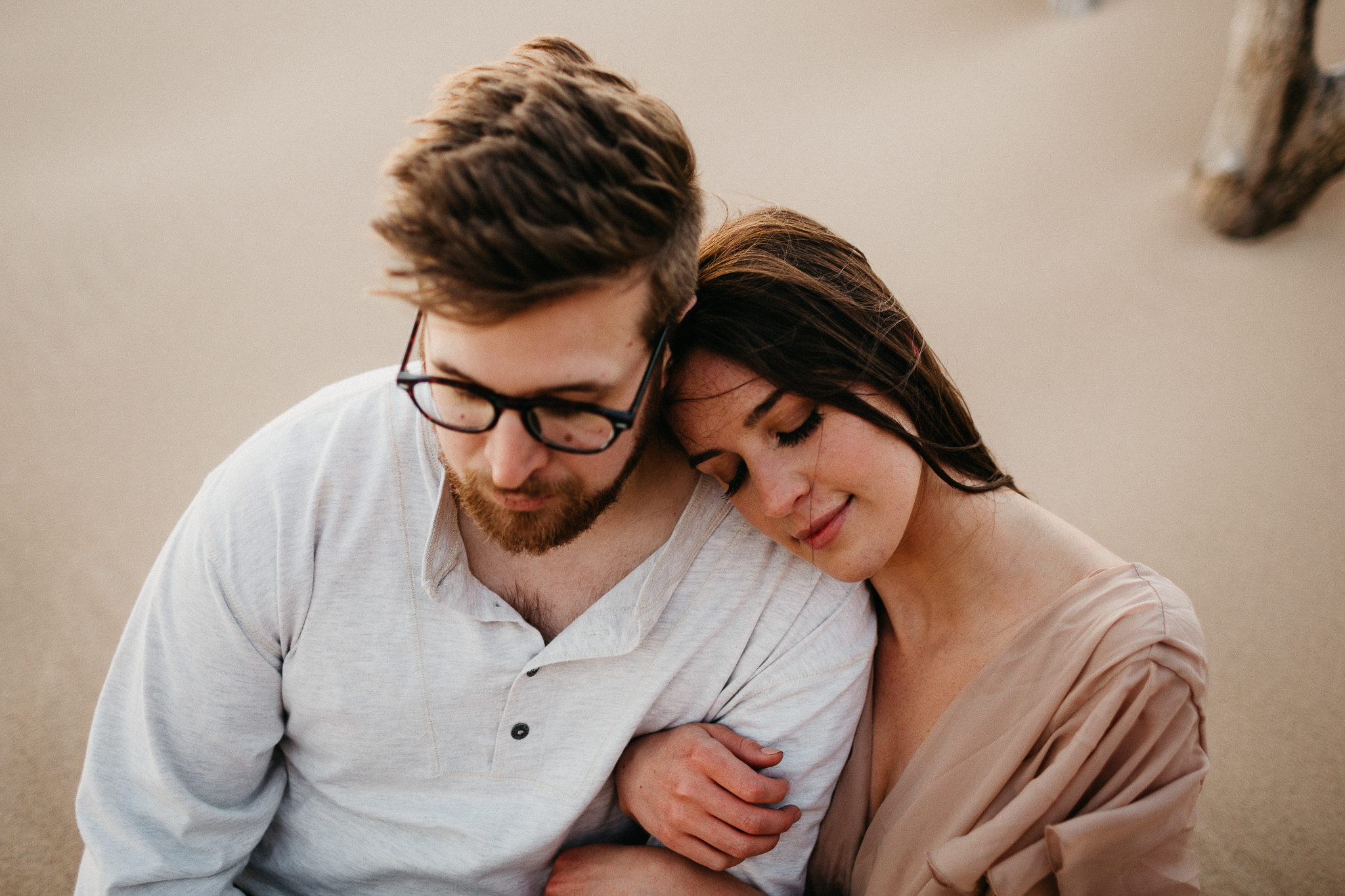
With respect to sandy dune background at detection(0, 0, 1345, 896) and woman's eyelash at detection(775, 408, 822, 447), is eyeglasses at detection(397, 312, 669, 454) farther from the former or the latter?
sandy dune background at detection(0, 0, 1345, 896)

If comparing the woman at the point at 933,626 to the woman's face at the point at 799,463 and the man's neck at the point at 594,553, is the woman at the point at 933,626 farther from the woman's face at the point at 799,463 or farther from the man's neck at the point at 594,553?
the man's neck at the point at 594,553

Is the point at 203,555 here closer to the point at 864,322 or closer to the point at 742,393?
the point at 742,393

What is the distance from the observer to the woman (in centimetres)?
152

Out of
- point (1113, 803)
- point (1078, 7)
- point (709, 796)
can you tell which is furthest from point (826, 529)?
point (1078, 7)

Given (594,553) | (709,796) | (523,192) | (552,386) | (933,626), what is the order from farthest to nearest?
(933,626)
(594,553)
(709,796)
(552,386)
(523,192)

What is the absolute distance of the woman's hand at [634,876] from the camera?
162cm

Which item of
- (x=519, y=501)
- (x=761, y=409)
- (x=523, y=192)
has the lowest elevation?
(x=519, y=501)

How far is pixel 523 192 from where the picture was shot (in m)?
1.23

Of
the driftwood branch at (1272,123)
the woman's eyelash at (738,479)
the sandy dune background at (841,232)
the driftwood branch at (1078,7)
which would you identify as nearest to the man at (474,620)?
the woman's eyelash at (738,479)

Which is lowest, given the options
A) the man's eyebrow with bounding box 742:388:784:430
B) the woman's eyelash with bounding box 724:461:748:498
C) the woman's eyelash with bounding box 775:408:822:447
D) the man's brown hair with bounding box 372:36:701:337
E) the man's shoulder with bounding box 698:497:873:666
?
the man's shoulder with bounding box 698:497:873:666

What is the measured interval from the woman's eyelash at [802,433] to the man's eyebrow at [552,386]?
36 centimetres

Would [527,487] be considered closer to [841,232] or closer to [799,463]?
[799,463]

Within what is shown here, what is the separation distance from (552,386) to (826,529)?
1.87 ft

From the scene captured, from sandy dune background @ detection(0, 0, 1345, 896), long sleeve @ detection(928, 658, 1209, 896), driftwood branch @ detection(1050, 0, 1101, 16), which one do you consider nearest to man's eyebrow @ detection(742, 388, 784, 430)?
long sleeve @ detection(928, 658, 1209, 896)
